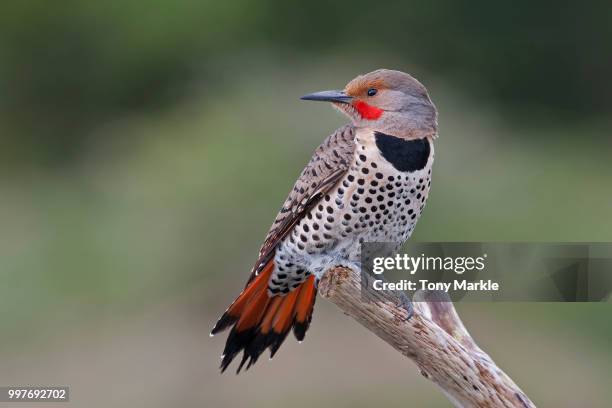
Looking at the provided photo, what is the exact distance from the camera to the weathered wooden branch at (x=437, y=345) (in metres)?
2.48

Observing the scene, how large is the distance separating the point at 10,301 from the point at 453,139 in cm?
253

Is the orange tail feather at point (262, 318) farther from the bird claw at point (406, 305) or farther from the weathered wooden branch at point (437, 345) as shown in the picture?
the bird claw at point (406, 305)

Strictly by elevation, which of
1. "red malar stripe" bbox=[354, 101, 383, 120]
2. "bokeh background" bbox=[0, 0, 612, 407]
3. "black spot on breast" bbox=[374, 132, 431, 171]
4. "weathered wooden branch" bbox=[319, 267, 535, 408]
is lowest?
"weathered wooden branch" bbox=[319, 267, 535, 408]

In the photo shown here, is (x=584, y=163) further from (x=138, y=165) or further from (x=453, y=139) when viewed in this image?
(x=138, y=165)

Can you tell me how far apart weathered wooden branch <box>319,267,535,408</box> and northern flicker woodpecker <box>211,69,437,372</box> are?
142 millimetres

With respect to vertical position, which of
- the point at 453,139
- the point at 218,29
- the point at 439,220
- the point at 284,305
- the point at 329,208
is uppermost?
the point at 218,29

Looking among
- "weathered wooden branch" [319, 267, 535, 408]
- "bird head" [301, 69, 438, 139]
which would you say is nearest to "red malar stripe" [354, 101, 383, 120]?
"bird head" [301, 69, 438, 139]

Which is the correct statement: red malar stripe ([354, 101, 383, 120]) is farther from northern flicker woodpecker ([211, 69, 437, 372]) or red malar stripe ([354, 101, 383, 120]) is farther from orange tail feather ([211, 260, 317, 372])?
orange tail feather ([211, 260, 317, 372])

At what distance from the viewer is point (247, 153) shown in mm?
5805

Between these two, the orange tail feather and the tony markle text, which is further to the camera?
the orange tail feather

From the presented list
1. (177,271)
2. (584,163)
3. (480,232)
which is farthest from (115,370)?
(584,163)

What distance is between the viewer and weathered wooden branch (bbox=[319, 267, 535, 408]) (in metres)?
2.48

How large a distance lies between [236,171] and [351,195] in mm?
2993

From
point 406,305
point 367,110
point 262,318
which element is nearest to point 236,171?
point 262,318
